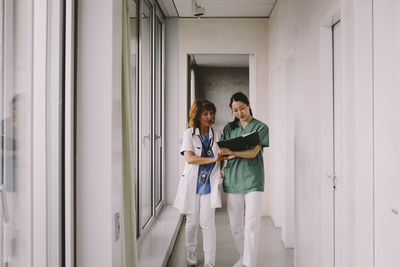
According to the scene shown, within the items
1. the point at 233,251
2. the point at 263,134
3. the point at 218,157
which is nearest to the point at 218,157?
the point at 218,157

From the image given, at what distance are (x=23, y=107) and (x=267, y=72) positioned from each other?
427 centimetres

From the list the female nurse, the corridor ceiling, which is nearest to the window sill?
the female nurse

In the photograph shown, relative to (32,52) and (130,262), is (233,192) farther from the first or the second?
(32,52)

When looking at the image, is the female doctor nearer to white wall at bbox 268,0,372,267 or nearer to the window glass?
white wall at bbox 268,0,372,267

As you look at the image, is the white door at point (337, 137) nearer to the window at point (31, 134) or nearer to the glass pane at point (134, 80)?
the window at point (31, 134)

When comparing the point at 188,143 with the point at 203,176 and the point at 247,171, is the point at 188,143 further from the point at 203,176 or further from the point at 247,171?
the point at 247,171

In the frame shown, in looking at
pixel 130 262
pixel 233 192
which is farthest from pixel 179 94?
pixel 130 262

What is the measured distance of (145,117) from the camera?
4.34 metres

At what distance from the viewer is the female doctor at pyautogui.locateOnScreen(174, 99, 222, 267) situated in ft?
10.9

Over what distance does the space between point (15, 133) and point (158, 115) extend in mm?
3769

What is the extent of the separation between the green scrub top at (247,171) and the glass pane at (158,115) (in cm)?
181

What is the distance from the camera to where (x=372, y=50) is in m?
1.81

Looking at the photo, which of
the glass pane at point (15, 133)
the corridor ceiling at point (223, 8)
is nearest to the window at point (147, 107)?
the corridor ceiling at point (223, 8)

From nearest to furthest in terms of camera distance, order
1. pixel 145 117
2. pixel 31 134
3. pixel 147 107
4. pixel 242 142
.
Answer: pixel 31 134 → pixel 242 142 → pixel 145 117 → pixel 147 107
